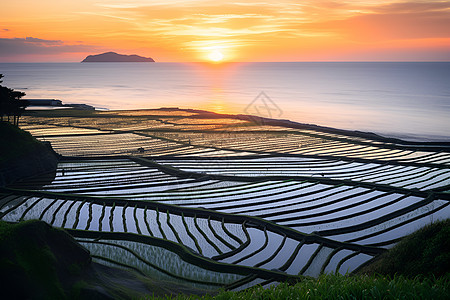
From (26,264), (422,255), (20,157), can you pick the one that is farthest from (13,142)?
(422,255)

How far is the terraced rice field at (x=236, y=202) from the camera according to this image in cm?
934

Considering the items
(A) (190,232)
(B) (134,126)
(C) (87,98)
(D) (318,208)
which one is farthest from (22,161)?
(C) (87,98)

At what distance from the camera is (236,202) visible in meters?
13.4

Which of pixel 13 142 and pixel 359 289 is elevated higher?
pixel 13 142

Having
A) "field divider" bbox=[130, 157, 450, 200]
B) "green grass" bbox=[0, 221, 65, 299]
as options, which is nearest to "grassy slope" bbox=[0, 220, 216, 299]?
"green grass" bbox=[0, 221, 65, 299]

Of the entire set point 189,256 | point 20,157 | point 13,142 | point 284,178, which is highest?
point 13,142

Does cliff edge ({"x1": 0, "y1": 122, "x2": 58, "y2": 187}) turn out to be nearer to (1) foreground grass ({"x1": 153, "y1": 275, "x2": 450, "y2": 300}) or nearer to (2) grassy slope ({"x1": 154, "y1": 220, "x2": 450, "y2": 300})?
(2) grassy slope ({"x1": 154, "y1": 220, "x2": 450, "y2": 300})

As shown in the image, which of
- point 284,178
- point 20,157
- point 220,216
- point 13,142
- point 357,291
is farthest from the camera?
point 13,142

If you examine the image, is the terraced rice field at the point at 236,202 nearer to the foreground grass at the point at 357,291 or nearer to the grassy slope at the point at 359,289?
the grassy slope at the point at 359,289

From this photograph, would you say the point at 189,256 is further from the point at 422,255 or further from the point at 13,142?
the point at 13,142

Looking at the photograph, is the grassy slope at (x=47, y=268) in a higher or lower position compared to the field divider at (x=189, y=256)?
higher

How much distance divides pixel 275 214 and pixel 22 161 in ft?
34.9

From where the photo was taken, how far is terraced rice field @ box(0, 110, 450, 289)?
30.6 ft

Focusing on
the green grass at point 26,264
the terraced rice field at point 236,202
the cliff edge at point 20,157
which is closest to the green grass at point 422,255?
the terraced rice field at point 236,202
